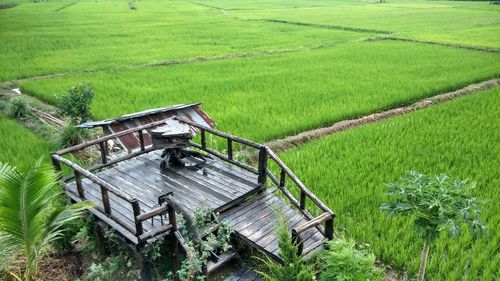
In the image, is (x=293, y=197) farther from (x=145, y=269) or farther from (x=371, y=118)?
(x=371, y=118)

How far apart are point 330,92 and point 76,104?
20.4 ft

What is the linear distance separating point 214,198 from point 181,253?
74cm

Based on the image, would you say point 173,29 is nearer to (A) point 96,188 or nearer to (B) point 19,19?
(B) point 19,19

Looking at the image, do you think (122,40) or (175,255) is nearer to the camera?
(175,255)

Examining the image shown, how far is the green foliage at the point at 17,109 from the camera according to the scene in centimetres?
862

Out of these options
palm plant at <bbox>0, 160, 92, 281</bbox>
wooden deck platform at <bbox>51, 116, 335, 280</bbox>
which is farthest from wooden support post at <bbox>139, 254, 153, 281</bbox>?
palm plant at <bbox>0, 160, 92, 281</bbox>

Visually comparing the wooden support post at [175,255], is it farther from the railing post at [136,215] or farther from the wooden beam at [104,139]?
the wooden beam at [104,139]

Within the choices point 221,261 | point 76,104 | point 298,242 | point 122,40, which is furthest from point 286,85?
point 122,40

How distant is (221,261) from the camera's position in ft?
12.6

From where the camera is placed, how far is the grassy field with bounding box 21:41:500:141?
27.6 ft

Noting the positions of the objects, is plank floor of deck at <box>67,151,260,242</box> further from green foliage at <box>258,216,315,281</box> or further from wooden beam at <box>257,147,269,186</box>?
green foliage at <box>258,216,315,281</box>

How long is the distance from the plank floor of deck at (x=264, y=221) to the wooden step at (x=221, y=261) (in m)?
0.22

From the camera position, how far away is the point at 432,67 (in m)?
13.3

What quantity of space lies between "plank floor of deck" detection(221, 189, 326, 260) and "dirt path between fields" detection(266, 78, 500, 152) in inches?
105
